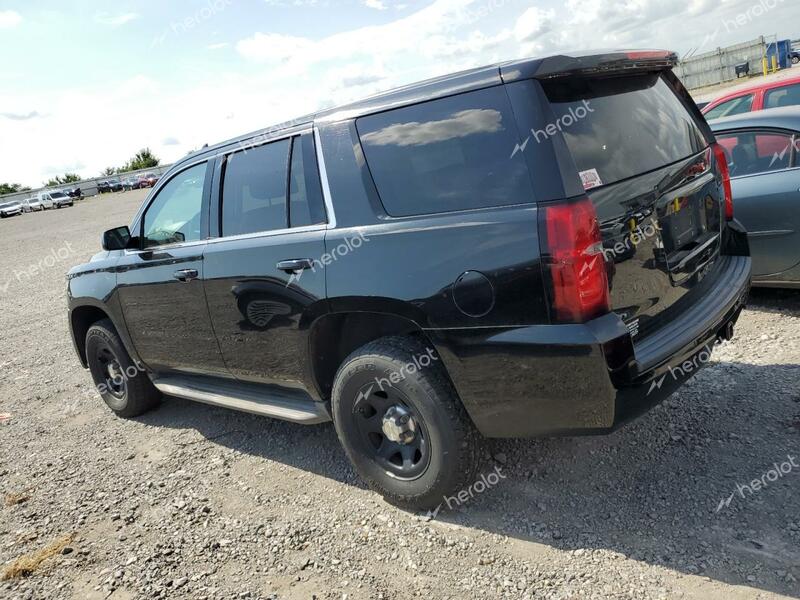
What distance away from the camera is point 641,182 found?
268cm

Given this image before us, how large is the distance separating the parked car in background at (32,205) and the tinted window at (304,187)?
53.3 m

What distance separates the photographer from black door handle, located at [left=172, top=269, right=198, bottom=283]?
3779mm

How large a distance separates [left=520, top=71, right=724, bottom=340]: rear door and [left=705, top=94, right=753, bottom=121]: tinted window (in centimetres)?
484

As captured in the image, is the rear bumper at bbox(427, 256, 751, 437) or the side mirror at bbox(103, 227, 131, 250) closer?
the rear bumper at bbox(427, 256, 751, 437)

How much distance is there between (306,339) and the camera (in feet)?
10.6

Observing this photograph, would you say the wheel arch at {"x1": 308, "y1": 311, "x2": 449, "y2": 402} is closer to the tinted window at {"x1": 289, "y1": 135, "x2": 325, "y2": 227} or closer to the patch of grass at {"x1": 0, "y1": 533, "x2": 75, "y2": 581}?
the tinted window at {"x1": 289, "y1": 135, "x2": 325, "y2": 227}

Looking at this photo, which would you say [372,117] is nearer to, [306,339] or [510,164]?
[510,164]

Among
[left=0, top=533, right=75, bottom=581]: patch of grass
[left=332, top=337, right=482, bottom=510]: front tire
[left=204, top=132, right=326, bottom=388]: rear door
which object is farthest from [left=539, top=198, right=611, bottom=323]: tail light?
[left=0, top=533, right=75, bottom=581]: patch of grass

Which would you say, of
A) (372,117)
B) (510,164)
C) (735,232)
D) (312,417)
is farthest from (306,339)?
(735,232)

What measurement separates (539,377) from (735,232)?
5.82ft

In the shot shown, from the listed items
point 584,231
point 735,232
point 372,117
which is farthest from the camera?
point 735,232
